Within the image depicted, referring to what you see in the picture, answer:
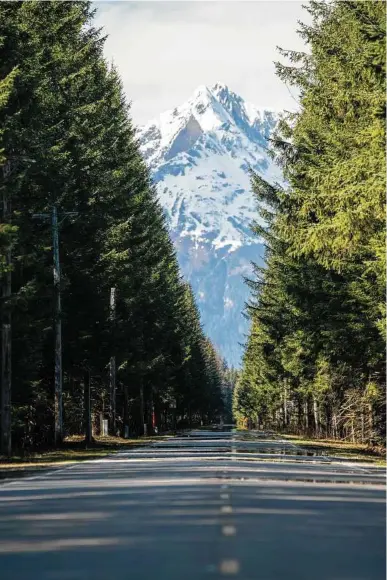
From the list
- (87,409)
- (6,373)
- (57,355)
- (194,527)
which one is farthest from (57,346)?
(194,527)

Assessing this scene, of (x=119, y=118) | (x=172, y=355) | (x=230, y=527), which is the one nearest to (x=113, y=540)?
(x=230, y=527)

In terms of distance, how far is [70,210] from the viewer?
157ft

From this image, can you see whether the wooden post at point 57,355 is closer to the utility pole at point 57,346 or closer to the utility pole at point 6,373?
the utility pole at point 57,346

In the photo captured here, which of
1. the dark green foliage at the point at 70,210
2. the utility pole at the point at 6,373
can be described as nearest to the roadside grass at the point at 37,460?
the utility pole at the point at 6,373

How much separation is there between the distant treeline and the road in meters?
6.98

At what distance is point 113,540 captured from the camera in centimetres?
1305

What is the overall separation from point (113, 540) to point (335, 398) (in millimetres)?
50897

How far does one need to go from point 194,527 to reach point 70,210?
34.5m

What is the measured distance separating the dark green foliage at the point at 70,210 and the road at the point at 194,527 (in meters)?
8.84

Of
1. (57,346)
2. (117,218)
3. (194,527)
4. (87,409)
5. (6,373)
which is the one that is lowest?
(194,527)

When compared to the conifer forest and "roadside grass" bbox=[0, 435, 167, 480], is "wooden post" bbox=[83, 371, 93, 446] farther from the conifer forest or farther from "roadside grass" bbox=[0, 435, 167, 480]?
"roadside grass" bbox=[0, 435, 167, 480]

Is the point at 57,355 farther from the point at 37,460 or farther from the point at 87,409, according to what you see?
the point at 37,460

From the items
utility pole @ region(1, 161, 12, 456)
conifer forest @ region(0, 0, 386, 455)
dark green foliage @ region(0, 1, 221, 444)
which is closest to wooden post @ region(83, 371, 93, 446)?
conifer forest @ region(0, 0, 386, 455)

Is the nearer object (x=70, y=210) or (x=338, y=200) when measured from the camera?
(x=338, y=200)
